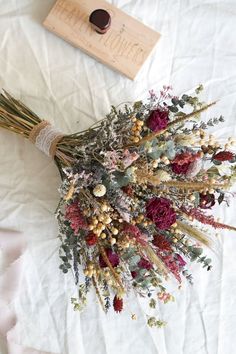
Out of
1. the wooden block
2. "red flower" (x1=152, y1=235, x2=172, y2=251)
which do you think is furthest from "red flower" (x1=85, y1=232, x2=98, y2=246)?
the wooden block

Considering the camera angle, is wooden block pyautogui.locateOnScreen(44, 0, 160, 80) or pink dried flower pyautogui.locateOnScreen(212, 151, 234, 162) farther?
wooden block pyautogui.locateOnScreen(44, 0, 160, 80)

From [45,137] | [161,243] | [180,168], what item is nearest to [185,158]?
[180,168]

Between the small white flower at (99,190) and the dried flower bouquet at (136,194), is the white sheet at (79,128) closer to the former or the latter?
the dried flower bouquet at (136,194)

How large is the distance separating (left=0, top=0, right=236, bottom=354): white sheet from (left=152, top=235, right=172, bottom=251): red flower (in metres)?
0.24

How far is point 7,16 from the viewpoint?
1.06 meters

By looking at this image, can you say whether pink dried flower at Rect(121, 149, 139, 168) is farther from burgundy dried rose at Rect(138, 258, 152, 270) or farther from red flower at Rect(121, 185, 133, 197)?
burgundy dried rose at Rect(138, 258, 152, 270)

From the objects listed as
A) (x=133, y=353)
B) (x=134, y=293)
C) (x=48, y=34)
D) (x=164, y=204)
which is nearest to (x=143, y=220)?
(x=164, y=204)

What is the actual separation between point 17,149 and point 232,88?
19.2 inches

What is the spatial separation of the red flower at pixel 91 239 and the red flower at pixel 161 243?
0.35 feet

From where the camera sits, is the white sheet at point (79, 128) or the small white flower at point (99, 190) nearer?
the small white flower at point (99, 190)

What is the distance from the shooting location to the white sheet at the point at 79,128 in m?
1.05

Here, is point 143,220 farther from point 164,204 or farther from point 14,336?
point 14,336

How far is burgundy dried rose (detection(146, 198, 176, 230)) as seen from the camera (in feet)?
2.70

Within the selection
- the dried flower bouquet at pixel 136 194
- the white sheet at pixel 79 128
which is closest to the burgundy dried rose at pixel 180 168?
the dried flower bouquet at pixel 136 194
